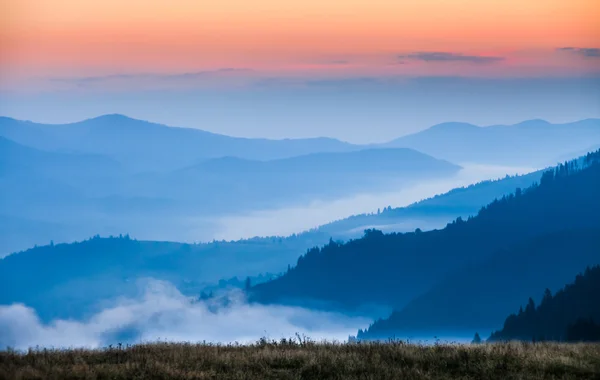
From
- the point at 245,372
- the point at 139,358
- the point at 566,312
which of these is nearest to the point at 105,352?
the point at 139,358

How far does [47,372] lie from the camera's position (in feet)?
57.3

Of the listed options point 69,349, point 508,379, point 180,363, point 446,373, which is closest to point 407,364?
point 446,373

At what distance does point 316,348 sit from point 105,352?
5174 millimetres

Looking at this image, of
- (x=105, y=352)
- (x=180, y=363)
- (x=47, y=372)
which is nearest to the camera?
(x=47, y=372)

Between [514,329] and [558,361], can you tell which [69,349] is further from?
[514,329]

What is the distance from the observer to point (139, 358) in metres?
19.3

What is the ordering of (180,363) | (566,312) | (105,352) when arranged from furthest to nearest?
(566,312)
(105,352)
(180,363)

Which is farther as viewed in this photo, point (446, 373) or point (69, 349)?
point (69, 349)

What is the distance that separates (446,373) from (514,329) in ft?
610

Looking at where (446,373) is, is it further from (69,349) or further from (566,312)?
(566,312)

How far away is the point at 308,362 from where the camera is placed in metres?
18.7

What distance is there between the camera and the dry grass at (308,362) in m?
17.8

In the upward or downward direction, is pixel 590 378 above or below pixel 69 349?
below

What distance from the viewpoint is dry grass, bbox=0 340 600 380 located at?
58.3 feet
